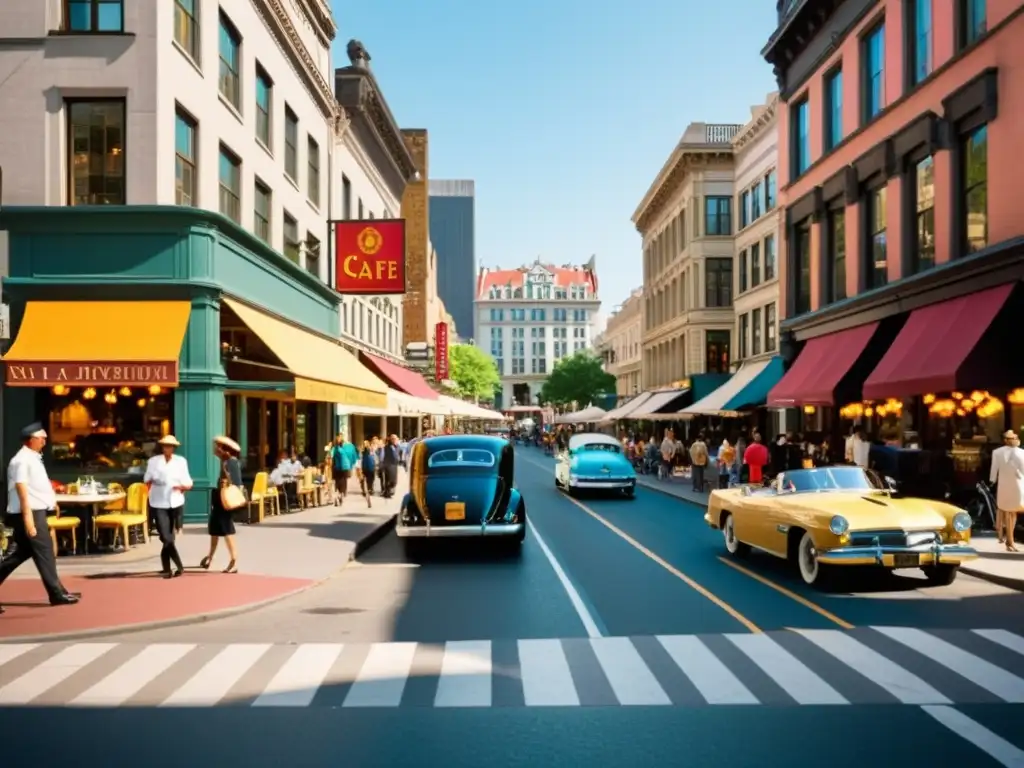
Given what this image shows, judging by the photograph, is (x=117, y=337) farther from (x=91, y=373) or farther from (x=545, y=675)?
(x=545, y=675)

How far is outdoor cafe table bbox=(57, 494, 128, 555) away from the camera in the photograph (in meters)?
15.5

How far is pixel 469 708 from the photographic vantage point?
7422 millimetres

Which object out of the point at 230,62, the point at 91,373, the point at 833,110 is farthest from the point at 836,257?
the point at 91,373

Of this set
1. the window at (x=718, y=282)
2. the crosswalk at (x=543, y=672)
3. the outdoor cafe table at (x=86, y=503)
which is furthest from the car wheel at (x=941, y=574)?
the window at (x=718, y=282)

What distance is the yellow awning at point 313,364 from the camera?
72.8ft

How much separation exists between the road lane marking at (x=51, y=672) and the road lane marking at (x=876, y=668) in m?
6.82

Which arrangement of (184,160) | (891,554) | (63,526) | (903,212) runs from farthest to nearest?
(903,212)
(184,160)
(63,526)
(891,554)

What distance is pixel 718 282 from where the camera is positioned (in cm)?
5306

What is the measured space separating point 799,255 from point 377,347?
21.4 m

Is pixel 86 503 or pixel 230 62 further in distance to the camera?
pixel 230 62

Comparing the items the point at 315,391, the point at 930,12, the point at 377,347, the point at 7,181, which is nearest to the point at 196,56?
the point at 7,181

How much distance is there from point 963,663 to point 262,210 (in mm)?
22536

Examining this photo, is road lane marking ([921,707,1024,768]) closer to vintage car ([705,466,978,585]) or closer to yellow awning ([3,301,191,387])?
vintage car ([705,466,978,585])

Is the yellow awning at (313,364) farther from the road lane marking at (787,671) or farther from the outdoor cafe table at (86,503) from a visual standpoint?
the road lane marking at (787,671)
